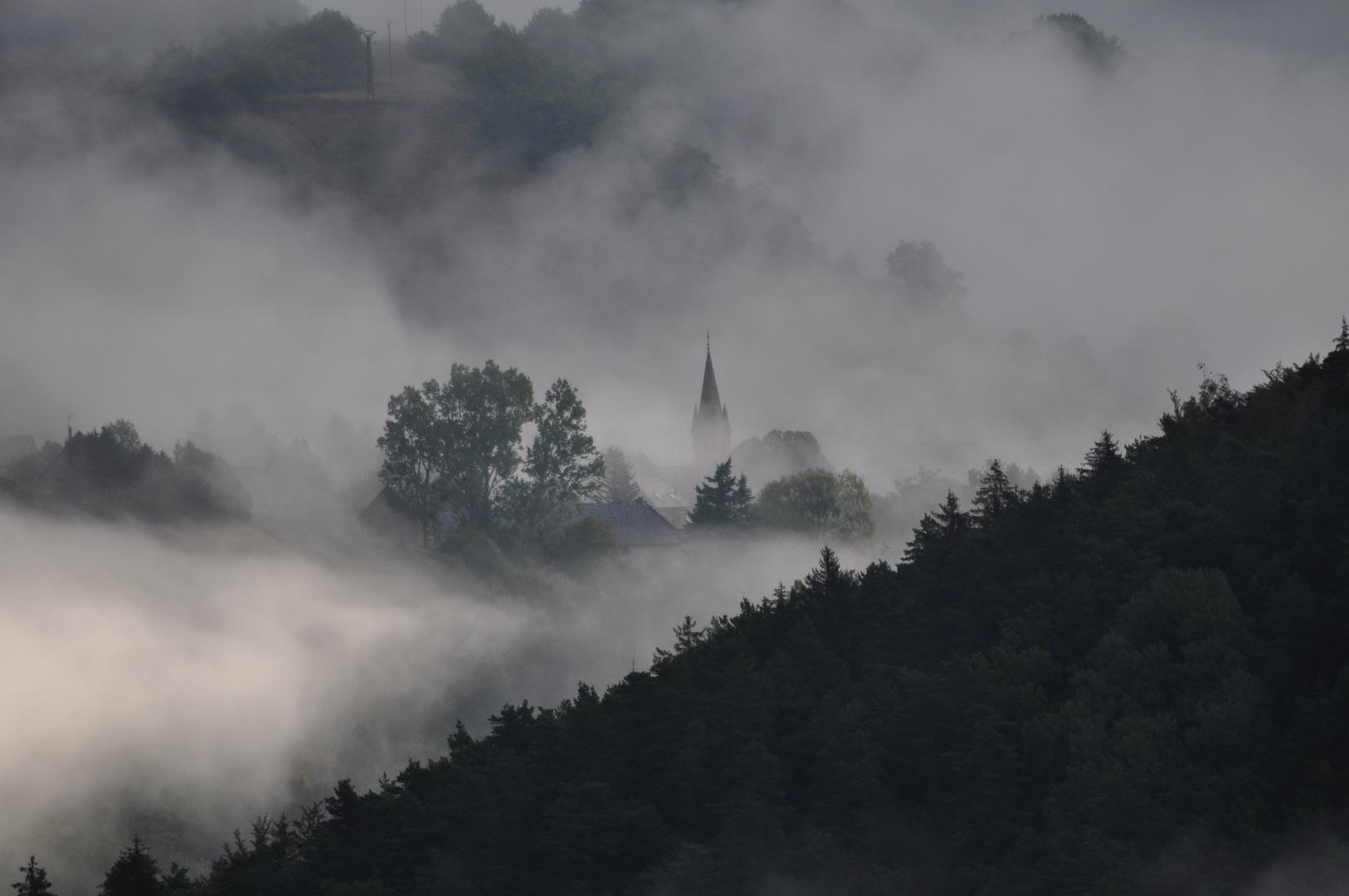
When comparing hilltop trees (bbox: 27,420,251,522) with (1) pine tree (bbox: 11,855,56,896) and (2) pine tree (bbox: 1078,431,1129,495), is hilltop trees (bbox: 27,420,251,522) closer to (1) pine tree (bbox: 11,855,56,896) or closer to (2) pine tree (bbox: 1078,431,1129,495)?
(1) pine tree (bbox: 11,855,56,896)

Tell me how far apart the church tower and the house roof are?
→ 53.9m

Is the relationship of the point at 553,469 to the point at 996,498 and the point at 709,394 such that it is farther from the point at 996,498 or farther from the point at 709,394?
the point at 709,394

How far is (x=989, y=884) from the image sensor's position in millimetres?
31750

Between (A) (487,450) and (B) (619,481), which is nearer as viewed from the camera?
Answer: (A) (487,450)

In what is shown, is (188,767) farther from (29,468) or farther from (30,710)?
(29,468)

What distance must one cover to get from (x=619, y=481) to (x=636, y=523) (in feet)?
92.4

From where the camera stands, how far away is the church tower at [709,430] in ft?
529

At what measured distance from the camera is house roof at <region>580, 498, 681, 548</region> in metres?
101

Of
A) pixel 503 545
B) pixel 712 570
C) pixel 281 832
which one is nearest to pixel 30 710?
pixel 281 832

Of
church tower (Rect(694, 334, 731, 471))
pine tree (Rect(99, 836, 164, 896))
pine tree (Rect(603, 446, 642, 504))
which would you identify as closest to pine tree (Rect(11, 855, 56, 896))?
pine tree (Rect(99, 836, 164, 896))

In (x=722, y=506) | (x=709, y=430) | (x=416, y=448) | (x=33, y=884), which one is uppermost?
(x=709, y=430)

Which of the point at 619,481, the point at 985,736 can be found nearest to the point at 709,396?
the point at 619,481

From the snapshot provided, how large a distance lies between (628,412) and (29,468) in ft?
287

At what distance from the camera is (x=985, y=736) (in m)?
35.5
